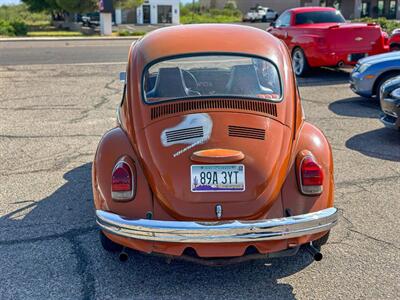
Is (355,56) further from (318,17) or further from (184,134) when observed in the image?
(184,134)

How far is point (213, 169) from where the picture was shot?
3365 mm

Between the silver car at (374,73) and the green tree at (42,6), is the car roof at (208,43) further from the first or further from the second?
the green tree at (42,6)

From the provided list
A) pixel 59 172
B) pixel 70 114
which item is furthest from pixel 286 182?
pixel 70 114

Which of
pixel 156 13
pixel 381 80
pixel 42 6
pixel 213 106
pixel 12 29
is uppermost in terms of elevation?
pixel 42 6

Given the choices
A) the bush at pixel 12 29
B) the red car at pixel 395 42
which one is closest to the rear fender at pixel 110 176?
the red car at pixel 395 42

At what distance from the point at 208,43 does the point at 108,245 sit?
1984 millimetres

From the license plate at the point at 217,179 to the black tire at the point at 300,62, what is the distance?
968 cm

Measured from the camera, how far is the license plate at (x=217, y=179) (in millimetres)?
3346

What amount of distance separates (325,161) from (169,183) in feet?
4.09

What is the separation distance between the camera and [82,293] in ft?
11.2

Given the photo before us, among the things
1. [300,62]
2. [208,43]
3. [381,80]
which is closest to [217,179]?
[208,43]

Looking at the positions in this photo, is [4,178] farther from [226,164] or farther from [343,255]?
[343,255]

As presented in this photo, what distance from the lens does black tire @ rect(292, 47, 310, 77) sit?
12.6 m

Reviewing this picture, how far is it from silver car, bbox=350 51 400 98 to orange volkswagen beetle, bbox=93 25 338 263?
5467 millimetres
